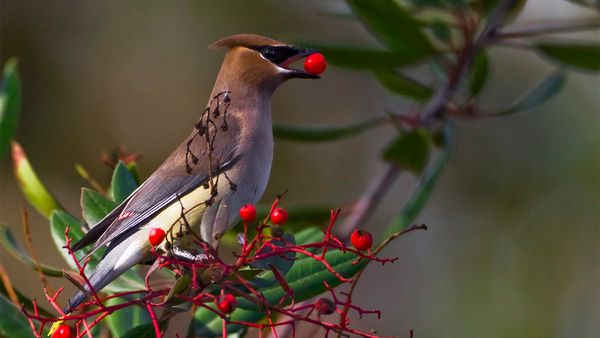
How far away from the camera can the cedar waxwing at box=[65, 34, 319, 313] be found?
1.92m

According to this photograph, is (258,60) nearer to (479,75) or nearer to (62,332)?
(62,332)

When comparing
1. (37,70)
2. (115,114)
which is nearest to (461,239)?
(115,114)

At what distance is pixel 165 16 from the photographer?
679cm

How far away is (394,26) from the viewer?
3.16 metres

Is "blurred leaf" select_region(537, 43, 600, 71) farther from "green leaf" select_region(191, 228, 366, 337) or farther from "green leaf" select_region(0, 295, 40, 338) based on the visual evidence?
"green leaf" select_region(0, 295, 40, 338)

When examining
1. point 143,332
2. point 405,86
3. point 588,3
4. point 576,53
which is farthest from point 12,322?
point 588,3

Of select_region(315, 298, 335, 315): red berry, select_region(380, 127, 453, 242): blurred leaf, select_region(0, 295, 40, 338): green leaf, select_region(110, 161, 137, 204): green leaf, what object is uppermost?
select_region(380, 127, 453, 242): blurred leaf

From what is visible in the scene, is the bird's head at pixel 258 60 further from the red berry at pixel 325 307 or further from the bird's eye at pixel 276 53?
the red berry at pixel 325 307

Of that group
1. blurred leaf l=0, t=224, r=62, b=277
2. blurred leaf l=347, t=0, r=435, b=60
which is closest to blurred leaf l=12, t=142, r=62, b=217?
blurred leaf l=0, t=224, r=62, b=277

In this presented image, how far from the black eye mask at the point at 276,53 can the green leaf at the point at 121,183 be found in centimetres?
37

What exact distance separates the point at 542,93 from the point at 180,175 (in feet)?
5.95

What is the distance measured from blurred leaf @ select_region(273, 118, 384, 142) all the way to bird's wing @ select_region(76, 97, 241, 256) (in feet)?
3.23

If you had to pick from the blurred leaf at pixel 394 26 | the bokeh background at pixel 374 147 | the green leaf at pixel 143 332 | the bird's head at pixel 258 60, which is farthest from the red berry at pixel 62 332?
the bokeh background at pixel 374 147

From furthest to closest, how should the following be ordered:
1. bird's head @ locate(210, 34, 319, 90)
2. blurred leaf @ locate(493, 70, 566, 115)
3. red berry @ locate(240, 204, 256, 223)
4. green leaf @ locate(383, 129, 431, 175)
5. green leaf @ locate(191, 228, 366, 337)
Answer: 1. blurred leaf @ locate(493, 70, 566, 115)
2. green leaf @ locate(383, 129, 431, 175)
3. green leaf @ locate(191, 228, 366, 337)
4. bird's head @ locate(210, 34, 319, 90)
5. red berry @ locate(240, 204, 256, 223)
